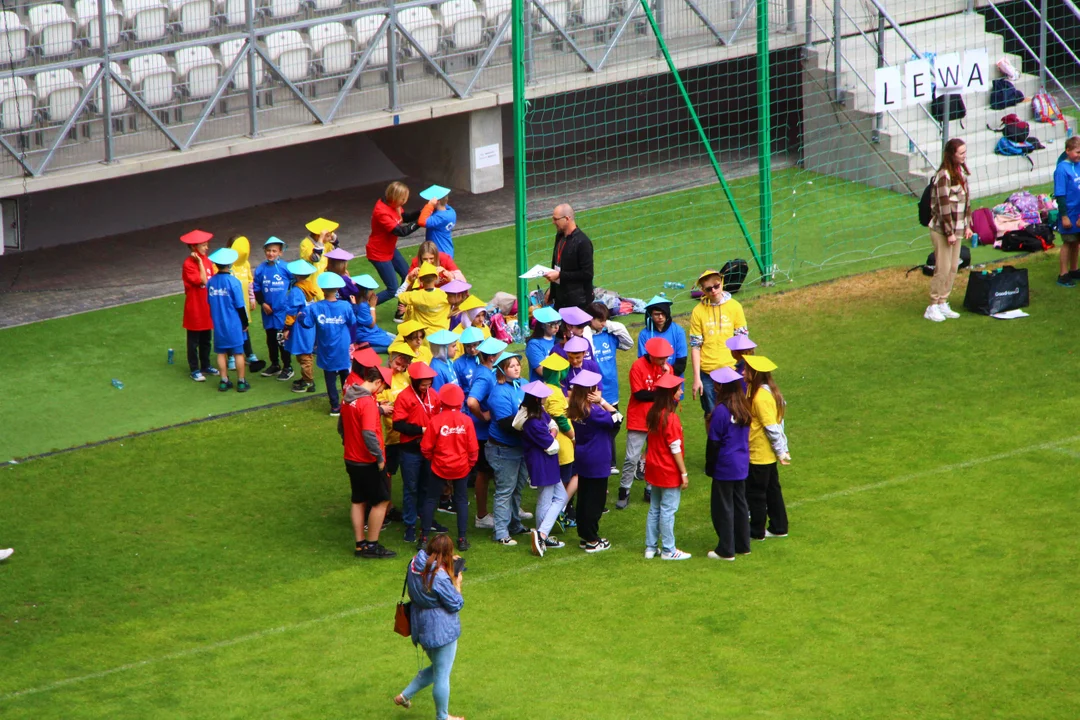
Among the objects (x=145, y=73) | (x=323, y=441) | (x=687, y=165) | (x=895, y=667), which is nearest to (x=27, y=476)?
(x=323, y=441)

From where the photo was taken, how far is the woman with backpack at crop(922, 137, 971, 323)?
50.1ft

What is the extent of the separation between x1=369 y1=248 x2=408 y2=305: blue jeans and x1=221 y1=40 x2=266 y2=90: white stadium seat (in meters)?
3.05

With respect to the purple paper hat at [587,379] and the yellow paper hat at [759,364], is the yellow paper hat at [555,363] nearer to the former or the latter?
the purple paper hat at [587,379]

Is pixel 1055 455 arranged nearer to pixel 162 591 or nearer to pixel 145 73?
pixel 162 591

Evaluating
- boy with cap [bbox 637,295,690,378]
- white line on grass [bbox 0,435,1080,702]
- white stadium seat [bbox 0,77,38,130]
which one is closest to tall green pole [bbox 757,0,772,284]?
boy with cap [bbox 637,295,690,378]

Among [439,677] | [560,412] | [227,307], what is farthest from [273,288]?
[439,677]

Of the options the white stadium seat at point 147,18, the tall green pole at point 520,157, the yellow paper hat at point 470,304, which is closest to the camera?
the yellow paper hat at point 470,304

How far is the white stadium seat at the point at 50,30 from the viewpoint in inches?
665

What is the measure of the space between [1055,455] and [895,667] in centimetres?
388

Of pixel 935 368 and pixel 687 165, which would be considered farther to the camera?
pixel 687 165

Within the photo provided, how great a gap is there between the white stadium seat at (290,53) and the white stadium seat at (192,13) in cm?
81

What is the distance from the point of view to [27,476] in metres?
12.8

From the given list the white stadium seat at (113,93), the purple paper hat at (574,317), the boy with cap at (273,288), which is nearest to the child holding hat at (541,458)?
the purple paper hat at (574,317)

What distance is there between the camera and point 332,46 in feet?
59.9
